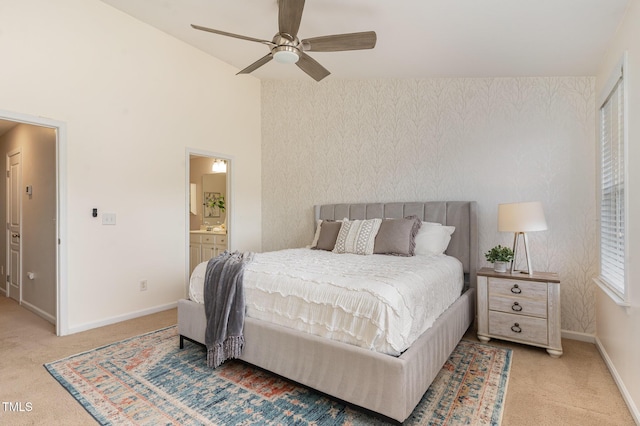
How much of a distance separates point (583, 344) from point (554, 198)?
4.31 feet

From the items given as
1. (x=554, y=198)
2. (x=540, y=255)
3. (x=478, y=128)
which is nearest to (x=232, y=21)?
(x=478, y=128)

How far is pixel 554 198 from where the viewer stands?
10.3 ft

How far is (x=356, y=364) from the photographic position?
5.83ft

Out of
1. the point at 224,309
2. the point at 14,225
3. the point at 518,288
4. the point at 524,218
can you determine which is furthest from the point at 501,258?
the point at 14,225

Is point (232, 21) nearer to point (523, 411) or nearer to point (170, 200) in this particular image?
point (170, 200)

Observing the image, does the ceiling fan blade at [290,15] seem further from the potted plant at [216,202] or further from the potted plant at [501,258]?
the potted plant at [216,202]

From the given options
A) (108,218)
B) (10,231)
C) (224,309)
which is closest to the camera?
(224,309)

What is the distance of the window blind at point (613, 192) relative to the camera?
228cm

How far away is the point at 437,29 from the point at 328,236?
2246mm

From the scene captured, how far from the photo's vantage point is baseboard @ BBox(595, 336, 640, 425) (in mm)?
1829

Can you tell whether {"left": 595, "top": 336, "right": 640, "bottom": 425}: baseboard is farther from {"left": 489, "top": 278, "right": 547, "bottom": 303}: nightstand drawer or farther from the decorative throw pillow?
the decorative throw pillow

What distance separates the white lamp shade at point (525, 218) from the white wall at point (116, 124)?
3602 millimetres

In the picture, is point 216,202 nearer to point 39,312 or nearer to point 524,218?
point 39,312

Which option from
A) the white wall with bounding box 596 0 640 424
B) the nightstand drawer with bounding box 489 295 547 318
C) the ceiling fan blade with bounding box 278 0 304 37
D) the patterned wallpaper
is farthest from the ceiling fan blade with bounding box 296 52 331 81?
the nightstand drawer with bounding box 489 295 547 318
